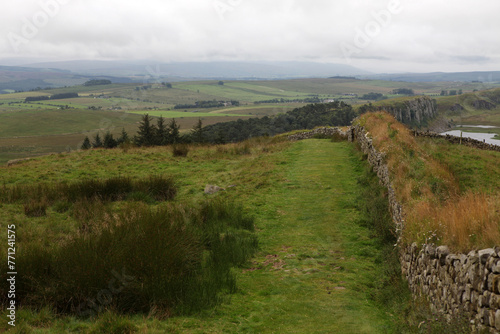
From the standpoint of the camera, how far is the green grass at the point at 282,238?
19.6 ft

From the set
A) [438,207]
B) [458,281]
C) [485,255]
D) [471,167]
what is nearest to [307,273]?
[438,207]

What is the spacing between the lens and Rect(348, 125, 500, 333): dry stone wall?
14.1ft

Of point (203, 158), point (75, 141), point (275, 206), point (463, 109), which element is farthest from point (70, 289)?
point (463, 109)

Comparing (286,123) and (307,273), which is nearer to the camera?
(307,273)

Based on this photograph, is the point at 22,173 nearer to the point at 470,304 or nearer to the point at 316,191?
the point at 316,191

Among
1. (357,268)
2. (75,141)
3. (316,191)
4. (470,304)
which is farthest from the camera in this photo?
(75,141)

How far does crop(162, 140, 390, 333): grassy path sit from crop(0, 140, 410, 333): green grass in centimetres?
2

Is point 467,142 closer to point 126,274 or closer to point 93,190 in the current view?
point 93,190

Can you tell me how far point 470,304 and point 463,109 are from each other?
182984mm

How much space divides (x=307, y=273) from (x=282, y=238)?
2.27 meters

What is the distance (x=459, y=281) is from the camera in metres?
5.07

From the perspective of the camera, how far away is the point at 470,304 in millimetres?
4750

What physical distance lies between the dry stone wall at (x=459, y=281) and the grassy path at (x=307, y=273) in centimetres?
93

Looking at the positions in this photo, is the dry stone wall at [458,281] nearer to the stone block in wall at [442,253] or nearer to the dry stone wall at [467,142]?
the stone block in wall at [442,253]
